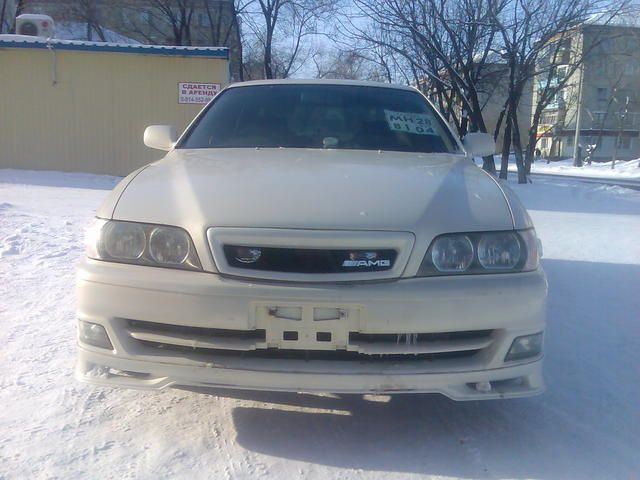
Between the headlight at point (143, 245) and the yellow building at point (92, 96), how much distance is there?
12.7 m

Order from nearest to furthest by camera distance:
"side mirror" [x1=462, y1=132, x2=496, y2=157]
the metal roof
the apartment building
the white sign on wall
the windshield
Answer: the windshield < "side mirror" [x1=462, y1=132, x2=496, y2=157] < the metal roof < the white sign on wall < the apartment building

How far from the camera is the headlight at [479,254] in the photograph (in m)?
2.41

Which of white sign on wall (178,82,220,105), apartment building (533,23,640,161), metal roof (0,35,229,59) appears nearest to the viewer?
metal roof (0,35,229,59)

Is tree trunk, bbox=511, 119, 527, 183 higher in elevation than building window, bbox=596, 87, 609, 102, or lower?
lower

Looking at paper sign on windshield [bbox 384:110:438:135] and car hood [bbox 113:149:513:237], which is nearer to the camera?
car hood [bbox 113:149:513:237]

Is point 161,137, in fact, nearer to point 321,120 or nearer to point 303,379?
point 321,120

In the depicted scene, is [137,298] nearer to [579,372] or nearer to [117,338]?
[117,338]

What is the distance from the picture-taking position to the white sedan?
2305mm

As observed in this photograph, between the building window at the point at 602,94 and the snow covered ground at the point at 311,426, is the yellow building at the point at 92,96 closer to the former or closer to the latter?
the snow covered ground at the point at 311,426

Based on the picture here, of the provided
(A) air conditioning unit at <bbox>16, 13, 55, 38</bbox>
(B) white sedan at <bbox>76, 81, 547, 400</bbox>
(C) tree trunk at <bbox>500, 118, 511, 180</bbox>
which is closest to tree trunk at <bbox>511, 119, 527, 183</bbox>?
(C) tree trunk at <bbox>500, 118, 511, 180</bbox>

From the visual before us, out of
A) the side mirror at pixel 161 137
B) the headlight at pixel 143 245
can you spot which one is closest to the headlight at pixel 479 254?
the headlight at pixel 143 245

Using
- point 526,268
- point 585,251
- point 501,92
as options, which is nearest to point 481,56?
point 501,92

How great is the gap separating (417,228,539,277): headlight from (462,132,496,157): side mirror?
1517mm

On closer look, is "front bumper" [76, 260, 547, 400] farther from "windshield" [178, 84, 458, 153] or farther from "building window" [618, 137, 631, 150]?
"building window" [618, 137, 631, 150]
